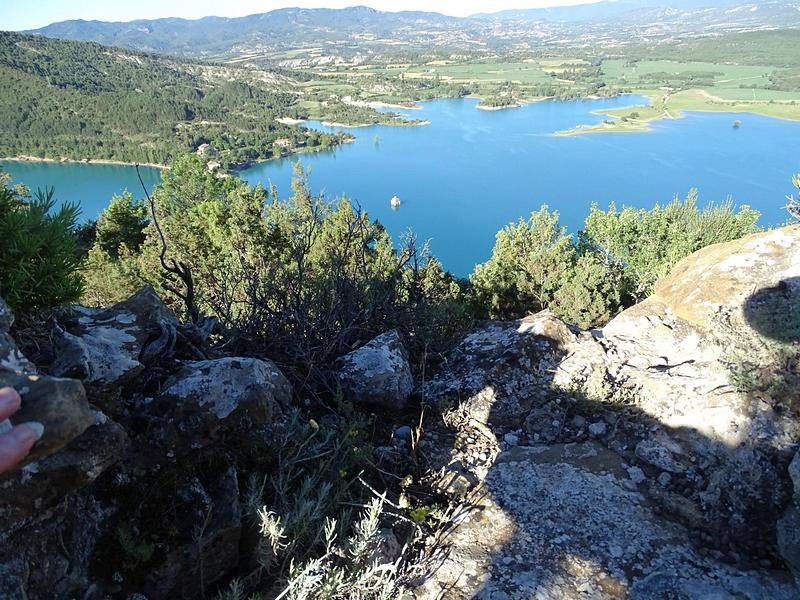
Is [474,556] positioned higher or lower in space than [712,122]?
higher

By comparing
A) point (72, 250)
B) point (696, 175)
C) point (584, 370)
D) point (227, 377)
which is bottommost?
point (696, 175)

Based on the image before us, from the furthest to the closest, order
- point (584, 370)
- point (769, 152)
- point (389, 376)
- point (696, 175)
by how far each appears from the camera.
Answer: point (769, 152), point (696, 175), point (584, 370), point (389, 376)

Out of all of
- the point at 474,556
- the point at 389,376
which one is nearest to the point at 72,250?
the point at 389,376

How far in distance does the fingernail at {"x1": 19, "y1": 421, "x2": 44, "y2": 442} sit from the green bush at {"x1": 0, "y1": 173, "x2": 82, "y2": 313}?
156 centimetres

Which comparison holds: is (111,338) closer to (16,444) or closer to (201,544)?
(201,544)

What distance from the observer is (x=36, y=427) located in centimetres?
160

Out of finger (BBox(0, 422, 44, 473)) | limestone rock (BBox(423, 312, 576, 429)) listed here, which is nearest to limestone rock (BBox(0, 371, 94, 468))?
→ finger (BBox(0, 422, 44, 473))

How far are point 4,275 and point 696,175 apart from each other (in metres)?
59.6

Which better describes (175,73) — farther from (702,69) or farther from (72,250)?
(72,250)

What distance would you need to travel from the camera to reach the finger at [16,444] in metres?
1.46

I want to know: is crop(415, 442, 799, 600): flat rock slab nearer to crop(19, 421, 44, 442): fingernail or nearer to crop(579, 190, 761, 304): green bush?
crop(19, 421, 44, 442): fingernail

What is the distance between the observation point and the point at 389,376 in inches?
171

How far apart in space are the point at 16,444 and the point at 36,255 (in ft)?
6.07

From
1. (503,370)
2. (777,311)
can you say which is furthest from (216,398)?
(777,311)
